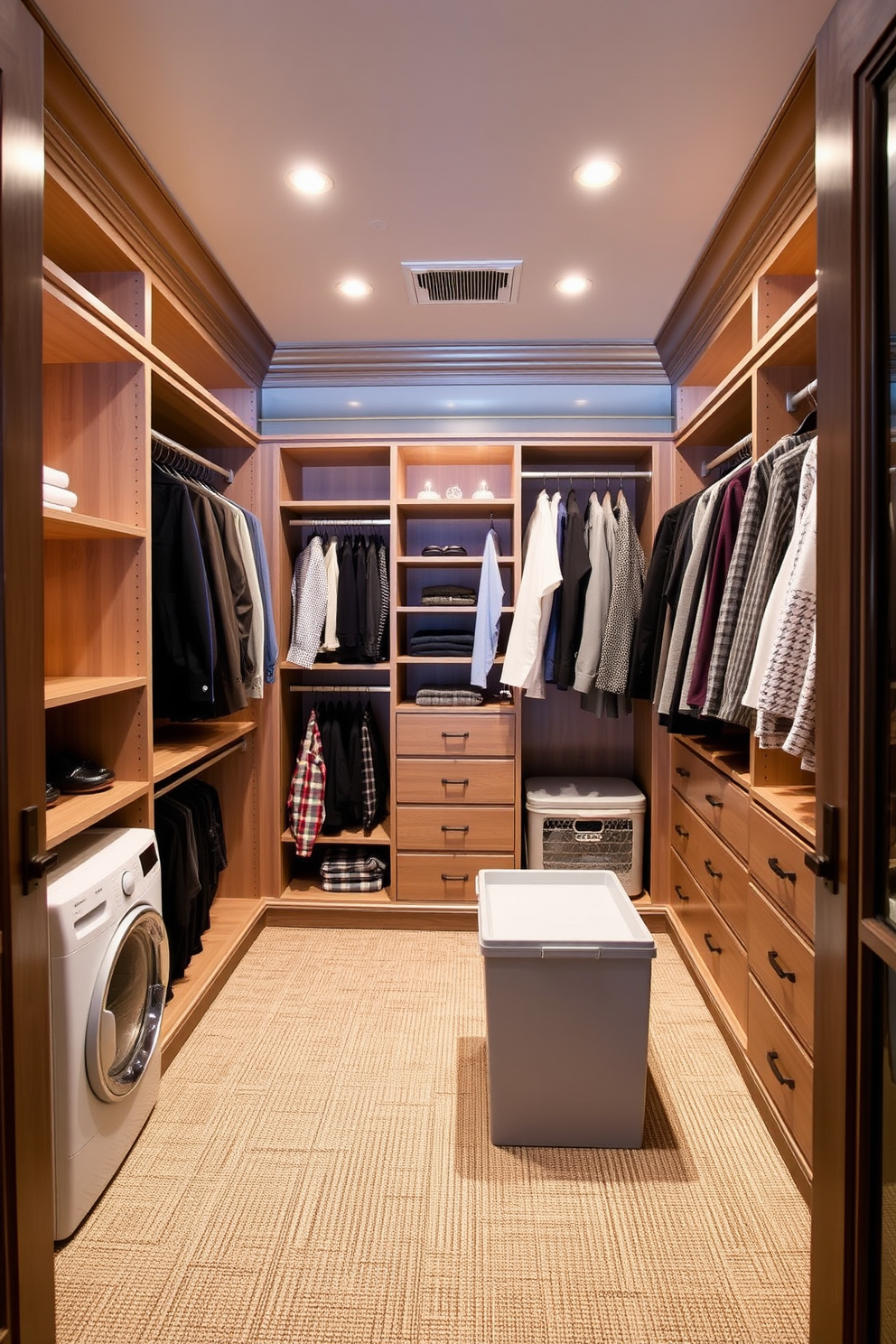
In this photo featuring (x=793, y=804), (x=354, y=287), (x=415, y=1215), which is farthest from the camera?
(x=354, y=287)

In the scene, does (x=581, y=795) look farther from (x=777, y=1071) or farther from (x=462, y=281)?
(x=462, y=281)

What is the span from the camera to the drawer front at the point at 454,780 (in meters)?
3.12

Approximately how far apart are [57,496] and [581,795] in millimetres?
2340

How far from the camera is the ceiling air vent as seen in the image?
251 cm

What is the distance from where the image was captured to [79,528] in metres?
1.84

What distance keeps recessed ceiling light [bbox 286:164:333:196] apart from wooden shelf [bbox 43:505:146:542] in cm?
108

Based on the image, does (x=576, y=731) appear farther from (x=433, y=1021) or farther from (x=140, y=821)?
(x=140, y=821)

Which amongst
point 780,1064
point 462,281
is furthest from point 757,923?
point 462,281

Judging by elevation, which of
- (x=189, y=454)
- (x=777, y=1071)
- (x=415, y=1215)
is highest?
(x=189, y=454)

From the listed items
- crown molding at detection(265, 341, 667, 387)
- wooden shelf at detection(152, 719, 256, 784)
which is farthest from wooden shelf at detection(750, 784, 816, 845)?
crown molding at detection(265, 341, 667, 387)

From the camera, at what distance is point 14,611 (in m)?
1.12

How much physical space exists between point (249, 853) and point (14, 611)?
2.28 metres

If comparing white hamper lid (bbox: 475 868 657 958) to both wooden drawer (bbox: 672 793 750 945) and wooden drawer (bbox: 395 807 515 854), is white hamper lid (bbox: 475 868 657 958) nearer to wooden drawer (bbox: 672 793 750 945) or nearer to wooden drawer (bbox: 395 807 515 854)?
wooden drawer (bbox: 672 793 750 945)

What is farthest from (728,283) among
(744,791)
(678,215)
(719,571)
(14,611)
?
(14,611)
